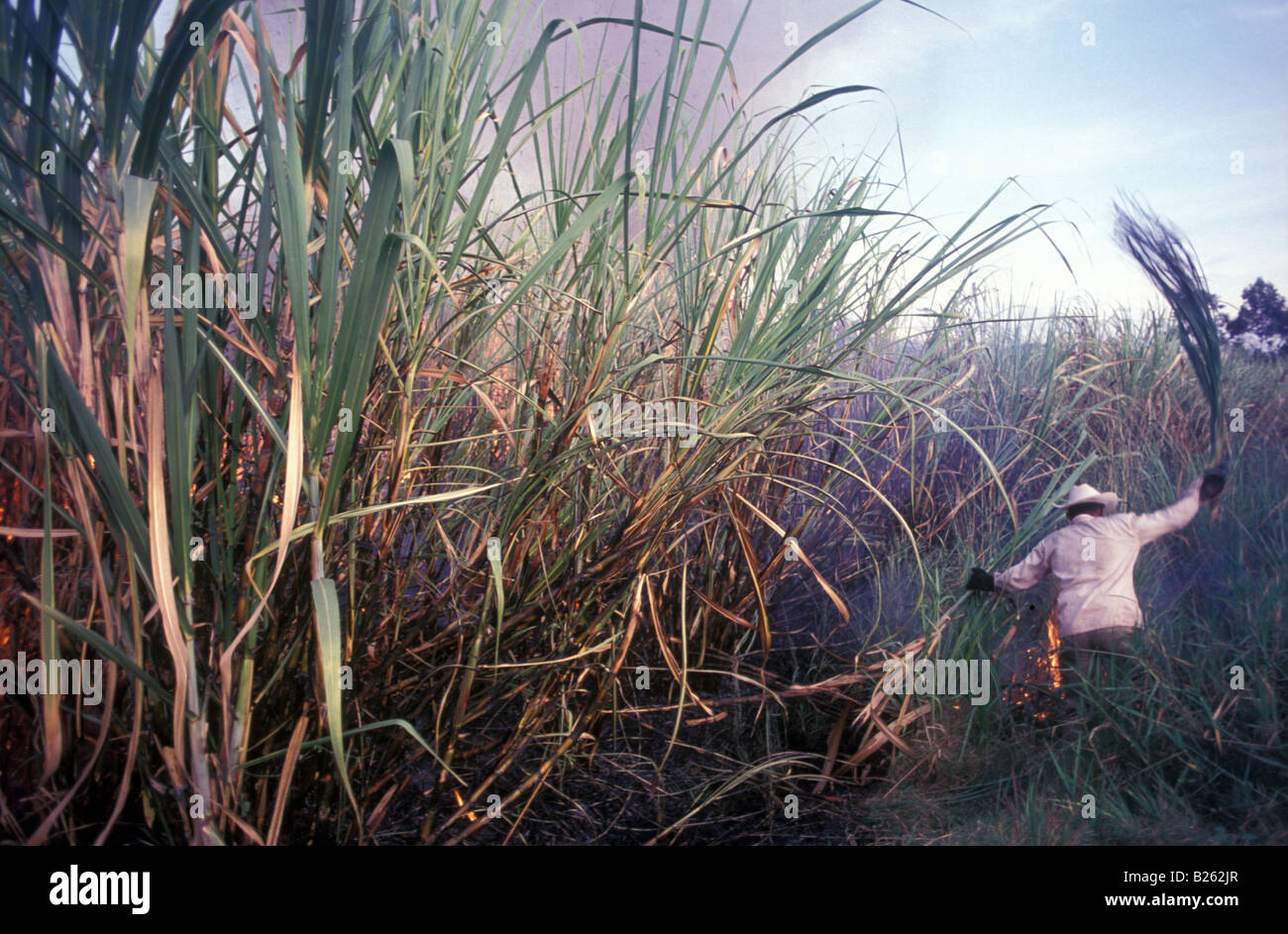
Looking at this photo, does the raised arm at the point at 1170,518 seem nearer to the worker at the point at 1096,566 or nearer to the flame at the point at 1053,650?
the worker at the point at 1096,566

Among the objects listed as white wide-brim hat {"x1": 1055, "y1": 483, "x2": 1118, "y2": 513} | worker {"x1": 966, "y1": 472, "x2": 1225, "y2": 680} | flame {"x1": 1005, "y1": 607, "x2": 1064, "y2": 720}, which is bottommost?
flame {"x1": 1005, "y1": 607, "x2": 1064, "y2": 720}

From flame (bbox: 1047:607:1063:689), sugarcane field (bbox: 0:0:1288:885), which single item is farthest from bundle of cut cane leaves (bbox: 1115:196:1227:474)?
flame (bbox: 1047:607:1063:689)

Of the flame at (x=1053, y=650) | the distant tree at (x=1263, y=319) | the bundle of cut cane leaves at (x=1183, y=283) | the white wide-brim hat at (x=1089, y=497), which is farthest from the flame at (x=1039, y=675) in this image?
the distant tree at (x=1263, y=319)

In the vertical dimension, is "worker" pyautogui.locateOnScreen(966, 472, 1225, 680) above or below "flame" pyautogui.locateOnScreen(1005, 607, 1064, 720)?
above

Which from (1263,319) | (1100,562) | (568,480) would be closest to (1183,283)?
(1263,319)

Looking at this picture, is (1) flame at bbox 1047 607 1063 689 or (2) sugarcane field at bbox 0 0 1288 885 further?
(1) flame at bbox 1047 607 1063 689

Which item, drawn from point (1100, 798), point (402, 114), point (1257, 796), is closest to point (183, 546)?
point (402, 114)

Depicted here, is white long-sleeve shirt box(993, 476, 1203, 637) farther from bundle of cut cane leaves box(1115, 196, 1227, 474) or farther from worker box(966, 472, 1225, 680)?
bundle of cut cane leaves box(1115, 196, 1227, 474)
